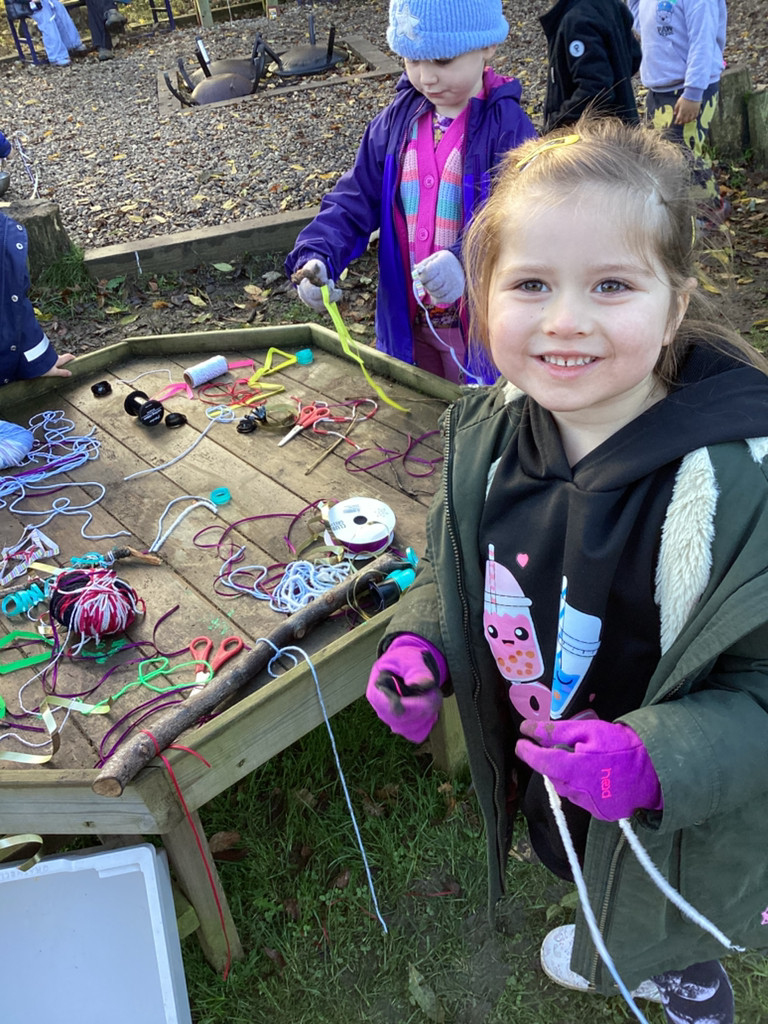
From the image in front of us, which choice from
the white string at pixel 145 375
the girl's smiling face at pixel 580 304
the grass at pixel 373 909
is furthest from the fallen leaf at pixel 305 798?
the girl's smiling face at pixel 580 304

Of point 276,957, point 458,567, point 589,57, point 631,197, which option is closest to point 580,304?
point 631,197

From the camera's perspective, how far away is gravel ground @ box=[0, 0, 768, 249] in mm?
7395

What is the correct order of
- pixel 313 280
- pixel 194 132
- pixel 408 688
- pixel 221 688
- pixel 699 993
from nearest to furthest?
pixel 408 688 → pixel 699 993 → pixel 221 688 → pixel 313 280 → pixel 194 132

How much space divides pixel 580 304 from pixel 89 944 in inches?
79.7

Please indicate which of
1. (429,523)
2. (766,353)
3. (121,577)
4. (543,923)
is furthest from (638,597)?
(766,353)

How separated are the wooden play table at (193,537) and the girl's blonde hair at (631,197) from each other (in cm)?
111

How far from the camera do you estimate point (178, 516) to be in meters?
2.71

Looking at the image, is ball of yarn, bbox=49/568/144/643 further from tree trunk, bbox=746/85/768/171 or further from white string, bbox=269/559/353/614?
tree trunk, bbox=746/85/768/171

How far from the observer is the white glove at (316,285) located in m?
2.85

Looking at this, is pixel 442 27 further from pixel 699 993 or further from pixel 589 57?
pixel 699 993

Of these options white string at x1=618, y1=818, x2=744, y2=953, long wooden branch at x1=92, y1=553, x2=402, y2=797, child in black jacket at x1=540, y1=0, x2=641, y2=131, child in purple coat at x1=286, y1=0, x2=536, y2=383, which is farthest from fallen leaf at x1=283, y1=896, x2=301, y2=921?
child in black jacket at x1=540, y1=0, x2=641, y2=131

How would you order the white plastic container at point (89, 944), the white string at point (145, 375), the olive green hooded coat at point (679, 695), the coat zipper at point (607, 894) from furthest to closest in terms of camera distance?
the white string at point (145, 375) < the white plastic container at point (89, 944) < the coat zipper at point (607, 894) < the olive green hooded coat at point (679, 695)

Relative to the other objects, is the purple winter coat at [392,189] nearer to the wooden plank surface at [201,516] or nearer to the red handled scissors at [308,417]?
the wooden plank surface at [201,516]

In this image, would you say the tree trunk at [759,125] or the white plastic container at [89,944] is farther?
the tree trunk at [759,125]
